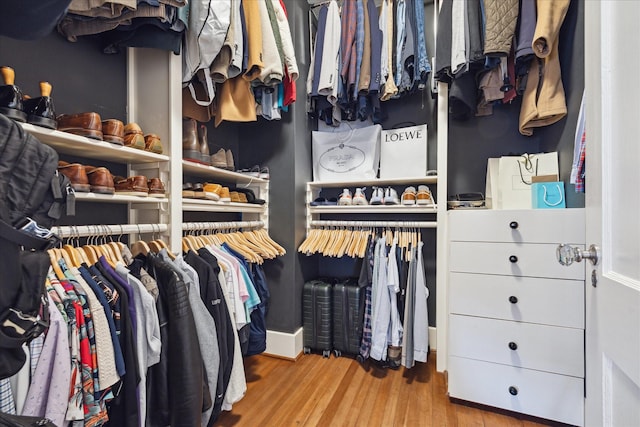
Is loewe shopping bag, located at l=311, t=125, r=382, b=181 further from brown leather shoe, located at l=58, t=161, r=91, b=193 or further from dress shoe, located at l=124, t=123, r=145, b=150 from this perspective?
brown leather shoe, located at l=58, t=161, r=91, b=193


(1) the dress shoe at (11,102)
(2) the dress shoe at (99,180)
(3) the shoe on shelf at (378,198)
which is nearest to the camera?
(1) the dress shoe at (11,102)

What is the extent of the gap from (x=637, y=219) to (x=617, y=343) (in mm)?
247

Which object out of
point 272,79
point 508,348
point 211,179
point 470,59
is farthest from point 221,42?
point 508,348

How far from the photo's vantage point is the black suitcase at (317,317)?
2.02 meters

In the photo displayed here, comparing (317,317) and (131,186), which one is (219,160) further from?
(317,317)

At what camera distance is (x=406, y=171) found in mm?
2010

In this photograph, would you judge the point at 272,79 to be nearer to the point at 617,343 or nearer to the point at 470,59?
the point at 470,59

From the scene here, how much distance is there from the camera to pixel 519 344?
139cm

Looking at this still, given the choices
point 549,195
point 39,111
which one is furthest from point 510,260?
point 39,111

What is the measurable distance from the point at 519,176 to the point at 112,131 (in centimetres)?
200

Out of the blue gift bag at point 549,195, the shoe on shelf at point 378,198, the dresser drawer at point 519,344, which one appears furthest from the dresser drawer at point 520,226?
the shoe on shelf at point 378,198

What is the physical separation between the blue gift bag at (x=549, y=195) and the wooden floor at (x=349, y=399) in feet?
3.47

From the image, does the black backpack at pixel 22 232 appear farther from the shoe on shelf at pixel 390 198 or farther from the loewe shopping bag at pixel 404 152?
the loewe shopping bag at pixel 404 152

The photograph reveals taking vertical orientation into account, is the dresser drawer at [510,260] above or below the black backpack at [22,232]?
below
